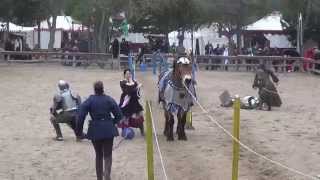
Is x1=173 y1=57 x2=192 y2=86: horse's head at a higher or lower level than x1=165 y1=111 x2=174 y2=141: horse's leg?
higher

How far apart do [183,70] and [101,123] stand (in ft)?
13.2

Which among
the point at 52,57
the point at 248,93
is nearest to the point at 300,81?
the point at 248,93

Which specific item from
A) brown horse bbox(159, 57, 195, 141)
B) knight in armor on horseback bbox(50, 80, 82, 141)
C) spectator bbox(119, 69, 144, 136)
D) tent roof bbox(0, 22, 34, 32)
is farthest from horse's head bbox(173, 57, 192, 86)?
tent roof bbox(0, 22, 34, 32)

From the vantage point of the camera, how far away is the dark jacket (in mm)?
10289

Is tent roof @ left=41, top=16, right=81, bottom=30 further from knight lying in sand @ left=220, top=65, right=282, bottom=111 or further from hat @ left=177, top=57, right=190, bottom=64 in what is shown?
hat @ left=177, top=57, right=190, bottom=64

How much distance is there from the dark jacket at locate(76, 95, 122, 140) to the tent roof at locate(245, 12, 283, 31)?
42.2m

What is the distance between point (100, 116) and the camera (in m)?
10.4

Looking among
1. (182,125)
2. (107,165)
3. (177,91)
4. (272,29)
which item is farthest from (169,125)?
(272,29)

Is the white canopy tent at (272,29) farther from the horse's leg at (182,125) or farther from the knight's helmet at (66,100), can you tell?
the knight's helmet at (66,100)

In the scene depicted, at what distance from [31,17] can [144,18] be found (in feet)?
34.3

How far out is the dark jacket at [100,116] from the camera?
10.3m

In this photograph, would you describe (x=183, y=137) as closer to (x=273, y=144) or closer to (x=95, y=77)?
(x=273, y=144)

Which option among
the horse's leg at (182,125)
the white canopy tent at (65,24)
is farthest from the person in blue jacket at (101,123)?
the white canopy tent at (65,24)

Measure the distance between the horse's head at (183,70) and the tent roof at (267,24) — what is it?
38.3m
